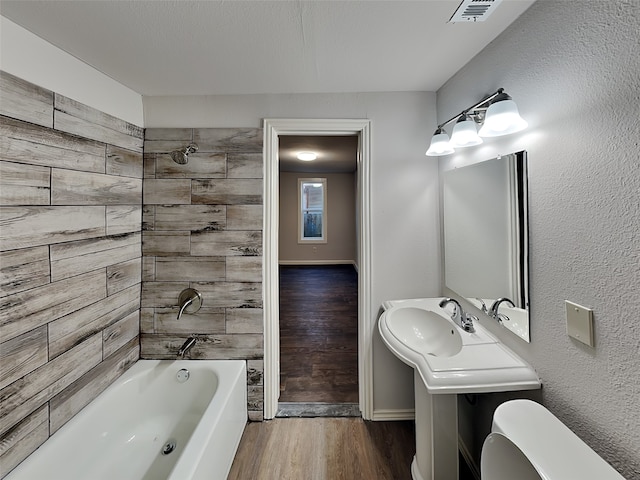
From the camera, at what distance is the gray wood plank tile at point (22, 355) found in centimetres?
113

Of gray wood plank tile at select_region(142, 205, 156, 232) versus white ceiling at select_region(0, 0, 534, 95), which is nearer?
white ceiling at select_region(0, 0, 534, 95)

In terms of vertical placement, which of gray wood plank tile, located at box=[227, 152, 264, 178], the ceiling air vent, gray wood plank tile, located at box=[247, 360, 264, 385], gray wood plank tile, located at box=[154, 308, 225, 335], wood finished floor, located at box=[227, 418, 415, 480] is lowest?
wood finished floor, located at box=[227, 418, 415, 480]

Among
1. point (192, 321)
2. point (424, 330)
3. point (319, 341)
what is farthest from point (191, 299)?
point (319, 341)

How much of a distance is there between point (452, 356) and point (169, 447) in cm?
169

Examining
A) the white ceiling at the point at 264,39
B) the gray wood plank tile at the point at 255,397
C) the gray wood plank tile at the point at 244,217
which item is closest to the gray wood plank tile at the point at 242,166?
the gray wood plank tile at the point at 244,217

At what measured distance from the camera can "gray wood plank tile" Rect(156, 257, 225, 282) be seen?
1.97m

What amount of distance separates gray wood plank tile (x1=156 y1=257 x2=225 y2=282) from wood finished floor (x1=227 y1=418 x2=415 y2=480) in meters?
1.07

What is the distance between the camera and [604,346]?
2.83 feet

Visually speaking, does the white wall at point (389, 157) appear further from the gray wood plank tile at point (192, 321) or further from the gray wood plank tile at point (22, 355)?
the gray wood plank tile at point (22, 355)

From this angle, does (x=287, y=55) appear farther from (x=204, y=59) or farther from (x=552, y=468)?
(x=552, y=468)

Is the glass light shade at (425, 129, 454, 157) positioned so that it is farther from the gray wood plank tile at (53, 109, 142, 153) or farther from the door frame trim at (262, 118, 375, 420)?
the gray wood plank tile at (53, 109, 142, 153)

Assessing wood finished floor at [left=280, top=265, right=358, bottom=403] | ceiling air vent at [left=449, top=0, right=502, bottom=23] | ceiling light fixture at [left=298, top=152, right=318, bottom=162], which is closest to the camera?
ceiling air vent at [left=449, top=0, right=502, bottom=23]

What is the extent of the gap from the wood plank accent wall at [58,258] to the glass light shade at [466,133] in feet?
6.45

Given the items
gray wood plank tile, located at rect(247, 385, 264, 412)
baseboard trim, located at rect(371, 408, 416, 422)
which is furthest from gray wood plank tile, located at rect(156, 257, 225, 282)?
baseboard trim, located at rect(371, 408, 416, 422)
